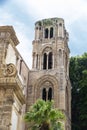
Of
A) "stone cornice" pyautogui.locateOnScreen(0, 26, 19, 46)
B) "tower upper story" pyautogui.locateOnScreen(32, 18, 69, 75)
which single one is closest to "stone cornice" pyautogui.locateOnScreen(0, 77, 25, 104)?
"stone cornice" pyautogui.locateOnScreen(0, 26, 19, 46)

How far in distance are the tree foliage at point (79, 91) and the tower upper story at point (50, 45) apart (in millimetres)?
2606

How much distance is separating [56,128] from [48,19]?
22.5 meters

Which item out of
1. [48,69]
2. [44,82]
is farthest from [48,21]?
[44,82]

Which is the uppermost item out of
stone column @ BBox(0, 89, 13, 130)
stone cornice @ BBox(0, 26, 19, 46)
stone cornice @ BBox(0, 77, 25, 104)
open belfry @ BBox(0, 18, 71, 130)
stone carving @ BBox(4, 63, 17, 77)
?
open belfry @ BBox(0, 18, 71, 130)

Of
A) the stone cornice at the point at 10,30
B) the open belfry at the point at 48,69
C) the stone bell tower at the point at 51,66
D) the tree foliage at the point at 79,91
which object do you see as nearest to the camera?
the stone cornice at the point at 10,30

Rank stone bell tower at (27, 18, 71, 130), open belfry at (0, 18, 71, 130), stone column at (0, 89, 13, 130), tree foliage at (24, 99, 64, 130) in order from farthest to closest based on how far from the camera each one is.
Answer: stone bell tower at (27, 18, 71, 130), open belfry at (0, 18, 71, 130), tree foliage at (24, 99, 64, 130), stone column at (0, 89, 13, 130)

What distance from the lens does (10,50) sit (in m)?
10.1

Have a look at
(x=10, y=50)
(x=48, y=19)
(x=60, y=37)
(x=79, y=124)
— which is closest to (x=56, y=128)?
(x=10, y=50)

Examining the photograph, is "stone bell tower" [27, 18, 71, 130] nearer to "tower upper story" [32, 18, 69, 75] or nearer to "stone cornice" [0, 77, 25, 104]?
"tower upper story" [32, 18, 69, 75]

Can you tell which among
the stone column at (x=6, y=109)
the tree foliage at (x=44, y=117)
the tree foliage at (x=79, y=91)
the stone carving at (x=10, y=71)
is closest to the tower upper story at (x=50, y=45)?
the tree foliage at (x=79, y=91)

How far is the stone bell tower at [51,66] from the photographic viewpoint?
32.5m

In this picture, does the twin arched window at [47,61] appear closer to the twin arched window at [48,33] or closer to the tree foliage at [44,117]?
the twin arched window at [48,33]

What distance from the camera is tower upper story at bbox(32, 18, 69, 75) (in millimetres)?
34938

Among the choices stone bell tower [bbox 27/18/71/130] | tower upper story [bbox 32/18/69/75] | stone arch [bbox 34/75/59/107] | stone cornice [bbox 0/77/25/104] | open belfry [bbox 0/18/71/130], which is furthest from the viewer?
tower upper story [bbox 32/18/69/75]
